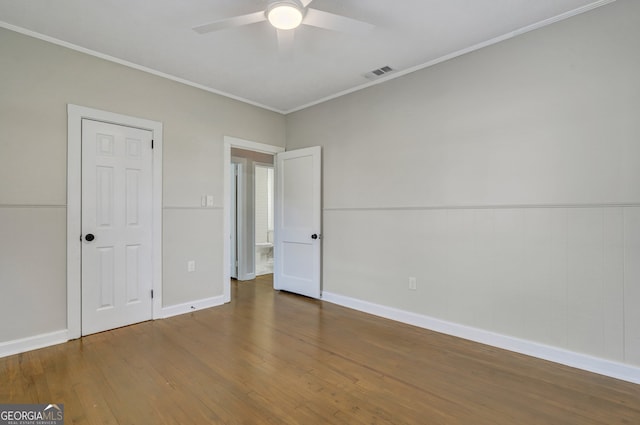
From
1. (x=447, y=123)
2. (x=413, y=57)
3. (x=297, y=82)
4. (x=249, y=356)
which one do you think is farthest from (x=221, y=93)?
(x=249, y=356)

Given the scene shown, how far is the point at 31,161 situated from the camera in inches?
104

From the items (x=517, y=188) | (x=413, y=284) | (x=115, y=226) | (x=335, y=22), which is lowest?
(x=413, y=284)

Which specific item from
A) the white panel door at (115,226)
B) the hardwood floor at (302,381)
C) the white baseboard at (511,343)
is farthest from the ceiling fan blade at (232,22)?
the white baseboard at (511,343)

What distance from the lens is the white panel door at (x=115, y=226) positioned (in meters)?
2.93

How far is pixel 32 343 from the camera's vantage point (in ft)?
8.56

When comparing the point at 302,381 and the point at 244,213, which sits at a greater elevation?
the point at 244,213

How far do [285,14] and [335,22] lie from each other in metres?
0.35

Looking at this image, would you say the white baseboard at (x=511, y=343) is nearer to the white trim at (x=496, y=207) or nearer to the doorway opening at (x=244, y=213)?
the white trim at (x=496, y=207)

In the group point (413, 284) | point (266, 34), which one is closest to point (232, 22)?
point (266, 34)

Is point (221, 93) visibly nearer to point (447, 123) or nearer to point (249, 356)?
point (447, 123)

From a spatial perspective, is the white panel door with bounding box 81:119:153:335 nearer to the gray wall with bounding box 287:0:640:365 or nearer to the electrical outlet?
the gray wall with bounding box 287:0:640:365

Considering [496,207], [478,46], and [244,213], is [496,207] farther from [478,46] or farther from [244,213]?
[244,213]

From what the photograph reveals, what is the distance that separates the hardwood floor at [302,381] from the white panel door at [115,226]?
27 centimetres

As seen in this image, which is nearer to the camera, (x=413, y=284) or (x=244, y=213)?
(x=413, y=284)
